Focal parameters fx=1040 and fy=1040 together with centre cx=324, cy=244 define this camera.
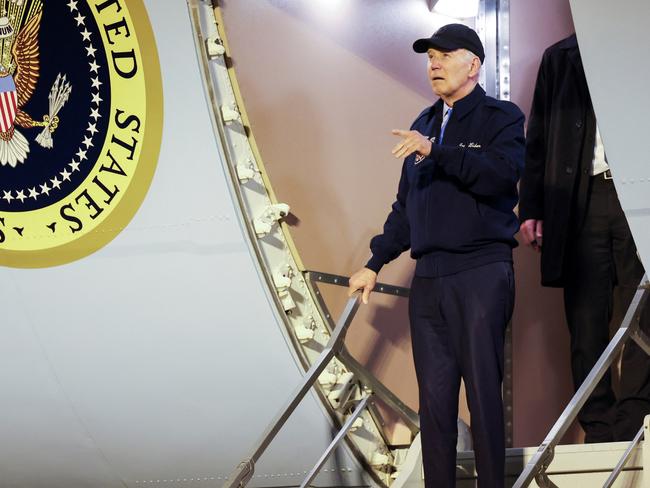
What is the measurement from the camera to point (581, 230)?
380 cm

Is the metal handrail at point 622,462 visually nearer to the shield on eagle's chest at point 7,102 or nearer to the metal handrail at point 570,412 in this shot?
the metal handrail at point 570,412

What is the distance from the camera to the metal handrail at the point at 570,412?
106 inches

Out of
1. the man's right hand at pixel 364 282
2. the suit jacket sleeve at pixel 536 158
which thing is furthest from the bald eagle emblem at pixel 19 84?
the suit jacket sleeve at pixel 536 158

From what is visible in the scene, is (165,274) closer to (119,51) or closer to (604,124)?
(119,51)

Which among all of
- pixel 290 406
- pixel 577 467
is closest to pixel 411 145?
pixel 290 406

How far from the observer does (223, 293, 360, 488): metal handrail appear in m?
2.72

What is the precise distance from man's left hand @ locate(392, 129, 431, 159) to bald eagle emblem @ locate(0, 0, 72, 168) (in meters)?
1.26

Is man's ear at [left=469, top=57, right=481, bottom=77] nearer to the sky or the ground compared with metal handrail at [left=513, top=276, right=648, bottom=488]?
nearer to the sky

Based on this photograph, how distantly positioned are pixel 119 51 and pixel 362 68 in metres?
1.49

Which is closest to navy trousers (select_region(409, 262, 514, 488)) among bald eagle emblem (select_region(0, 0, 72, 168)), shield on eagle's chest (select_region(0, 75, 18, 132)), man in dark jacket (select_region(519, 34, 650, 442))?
man in dark jacket (select_region(519, 34, 650, 442))

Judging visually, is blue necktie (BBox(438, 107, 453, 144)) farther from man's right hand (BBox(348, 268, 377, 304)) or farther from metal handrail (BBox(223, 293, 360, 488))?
metal handrail (BBox(223, 293, 360, 488))

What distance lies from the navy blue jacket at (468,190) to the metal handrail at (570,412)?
39cm

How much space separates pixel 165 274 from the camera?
329 centimetres

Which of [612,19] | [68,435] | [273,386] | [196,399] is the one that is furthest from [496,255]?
[68,435]
